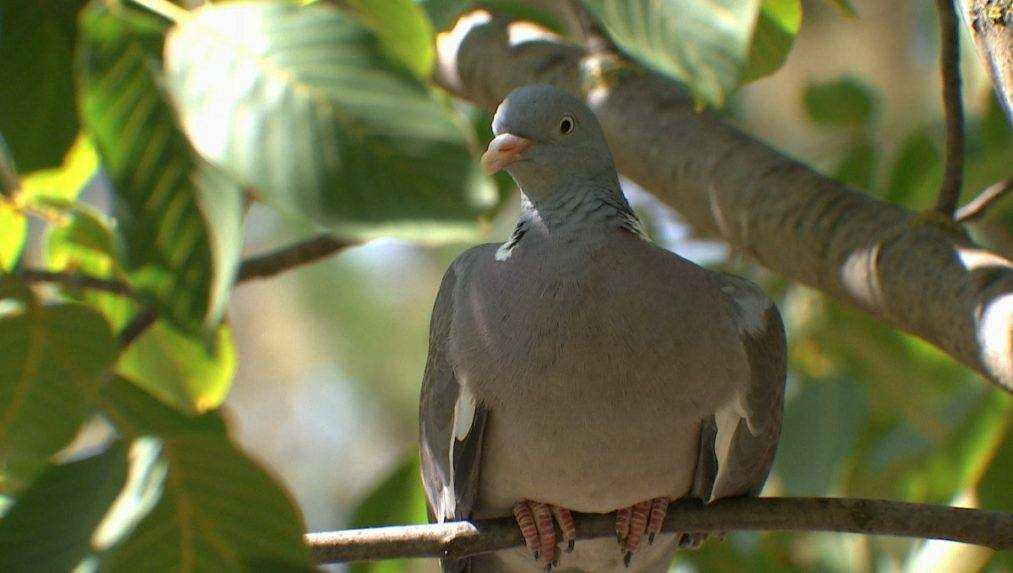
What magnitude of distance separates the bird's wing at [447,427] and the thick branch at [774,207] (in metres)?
0.47

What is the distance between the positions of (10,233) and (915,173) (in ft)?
7.48

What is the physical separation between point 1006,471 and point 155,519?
1.92 metres

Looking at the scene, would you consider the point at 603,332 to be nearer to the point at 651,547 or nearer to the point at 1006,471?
the point at 651,547

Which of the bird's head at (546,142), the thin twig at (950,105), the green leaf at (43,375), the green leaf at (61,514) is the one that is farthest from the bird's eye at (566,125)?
the green leaf at (61,514)

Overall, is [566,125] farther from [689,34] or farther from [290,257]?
[689,34]

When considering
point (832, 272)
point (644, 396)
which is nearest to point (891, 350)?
point (832, 272)

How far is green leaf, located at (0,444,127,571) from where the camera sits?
1.26m

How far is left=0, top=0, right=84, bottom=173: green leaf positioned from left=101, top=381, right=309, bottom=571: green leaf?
388mm

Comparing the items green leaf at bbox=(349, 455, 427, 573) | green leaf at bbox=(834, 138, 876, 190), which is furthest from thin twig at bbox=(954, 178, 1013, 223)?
green leaf at bbox=(349, 455, 427, 573)

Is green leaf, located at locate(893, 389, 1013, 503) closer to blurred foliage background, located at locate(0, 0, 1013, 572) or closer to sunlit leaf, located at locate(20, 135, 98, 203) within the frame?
blurred foliage background, located at locate(0, 0, 1013, 572)

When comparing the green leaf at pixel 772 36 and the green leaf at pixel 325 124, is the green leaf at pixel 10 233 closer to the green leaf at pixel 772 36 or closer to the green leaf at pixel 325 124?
the green leaf at pixel 325 124

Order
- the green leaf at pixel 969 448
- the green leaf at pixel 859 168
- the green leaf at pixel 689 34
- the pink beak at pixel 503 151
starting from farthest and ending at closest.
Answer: the green leaf at pixel 859 168 < the green leaf at pixel 969 448 < the pink beak at pixel 503 151 < the green leaf at pixel 689 34

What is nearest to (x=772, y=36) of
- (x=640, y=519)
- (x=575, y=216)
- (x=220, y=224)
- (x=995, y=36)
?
(x=995, y=36)

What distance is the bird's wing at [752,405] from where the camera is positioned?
212cm
